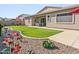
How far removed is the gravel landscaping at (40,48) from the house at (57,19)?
1.77 metres

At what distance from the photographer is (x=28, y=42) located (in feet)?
37.7

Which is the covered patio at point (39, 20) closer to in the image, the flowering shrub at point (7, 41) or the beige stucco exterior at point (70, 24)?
the beige stucco exterior at point (70, 24)

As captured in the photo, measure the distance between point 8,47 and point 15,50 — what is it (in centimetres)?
44

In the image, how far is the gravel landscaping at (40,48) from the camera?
34.1ft

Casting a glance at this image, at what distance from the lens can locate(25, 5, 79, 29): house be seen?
13073mm

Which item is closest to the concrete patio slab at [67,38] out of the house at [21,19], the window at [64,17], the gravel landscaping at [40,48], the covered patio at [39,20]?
the gravel landscaping at [40,48]

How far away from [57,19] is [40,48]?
359cm

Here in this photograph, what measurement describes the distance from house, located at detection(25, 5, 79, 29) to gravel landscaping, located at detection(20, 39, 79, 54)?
177 cm

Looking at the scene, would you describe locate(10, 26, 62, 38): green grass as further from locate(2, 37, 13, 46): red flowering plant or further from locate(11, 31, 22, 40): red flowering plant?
locate(2, 37, 13, 46): red flowering plant

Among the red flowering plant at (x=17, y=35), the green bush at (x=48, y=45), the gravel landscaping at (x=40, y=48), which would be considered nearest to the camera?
the gravel landscaping at (x=40, y=48)
